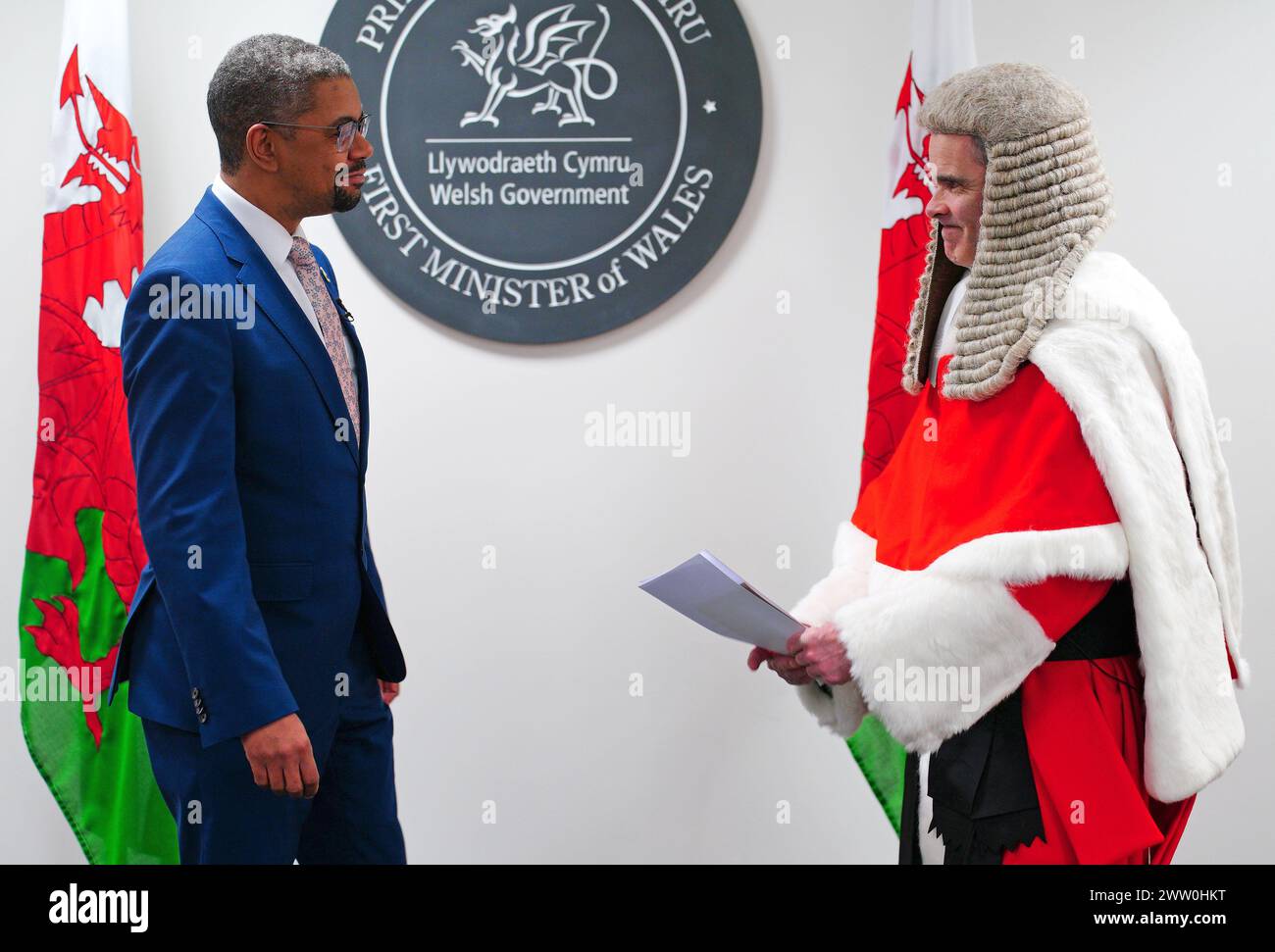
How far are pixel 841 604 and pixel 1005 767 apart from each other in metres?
0.41

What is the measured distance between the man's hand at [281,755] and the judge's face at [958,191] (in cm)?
121

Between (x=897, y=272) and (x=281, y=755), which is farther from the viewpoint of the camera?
(x=897, y=272)

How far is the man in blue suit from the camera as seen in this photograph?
158 cm

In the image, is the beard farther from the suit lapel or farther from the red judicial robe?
the red judicial robe

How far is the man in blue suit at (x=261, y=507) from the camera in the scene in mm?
1576

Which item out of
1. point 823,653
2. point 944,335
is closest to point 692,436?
point 944,335

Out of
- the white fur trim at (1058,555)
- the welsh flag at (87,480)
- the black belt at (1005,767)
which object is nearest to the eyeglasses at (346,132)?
the welsh flag at (87,480)

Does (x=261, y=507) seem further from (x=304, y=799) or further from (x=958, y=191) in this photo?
(x=958, y=191)

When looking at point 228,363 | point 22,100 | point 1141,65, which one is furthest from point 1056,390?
point 22,100

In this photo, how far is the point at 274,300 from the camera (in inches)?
68.0

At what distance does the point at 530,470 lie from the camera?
2.70m

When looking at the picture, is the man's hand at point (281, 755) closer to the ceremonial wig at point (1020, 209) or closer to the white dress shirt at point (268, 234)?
the white dress shirt at point (268, 234)

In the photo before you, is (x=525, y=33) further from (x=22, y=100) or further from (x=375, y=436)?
(x=22, y=100)

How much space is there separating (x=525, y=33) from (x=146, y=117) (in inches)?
34.5
